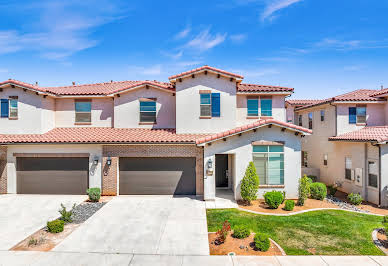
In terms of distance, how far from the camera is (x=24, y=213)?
439 inches

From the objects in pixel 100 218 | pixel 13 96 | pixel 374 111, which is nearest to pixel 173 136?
pixel 100 218

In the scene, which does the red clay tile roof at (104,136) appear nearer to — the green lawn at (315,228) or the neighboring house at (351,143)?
the green lawn at (315,228)

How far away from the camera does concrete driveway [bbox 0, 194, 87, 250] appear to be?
28.7 feet

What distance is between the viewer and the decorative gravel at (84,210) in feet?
34.3

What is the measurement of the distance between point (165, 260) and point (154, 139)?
7.86m

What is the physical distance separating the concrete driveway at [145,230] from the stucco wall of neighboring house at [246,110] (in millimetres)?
6764

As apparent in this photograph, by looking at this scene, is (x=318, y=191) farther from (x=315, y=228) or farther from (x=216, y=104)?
(x=216, y=104)

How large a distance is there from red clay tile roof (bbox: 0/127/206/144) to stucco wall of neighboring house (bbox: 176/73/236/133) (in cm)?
78

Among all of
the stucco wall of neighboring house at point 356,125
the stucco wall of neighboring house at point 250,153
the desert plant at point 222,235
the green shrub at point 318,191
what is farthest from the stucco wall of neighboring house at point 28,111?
the stucco wall of neighboring house at point 356,125

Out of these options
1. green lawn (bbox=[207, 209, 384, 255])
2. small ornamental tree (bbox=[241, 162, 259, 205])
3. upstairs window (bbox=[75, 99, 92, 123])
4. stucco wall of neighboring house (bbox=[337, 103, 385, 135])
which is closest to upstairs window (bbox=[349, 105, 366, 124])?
stucco wall of neighboring house (bbox=[337, 103, 385, 135])

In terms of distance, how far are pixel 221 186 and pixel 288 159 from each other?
16.5 ft

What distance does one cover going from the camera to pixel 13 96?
15586mm

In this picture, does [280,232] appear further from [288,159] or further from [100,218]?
[100,218]

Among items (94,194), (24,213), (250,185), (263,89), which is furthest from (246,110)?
(24,213)
